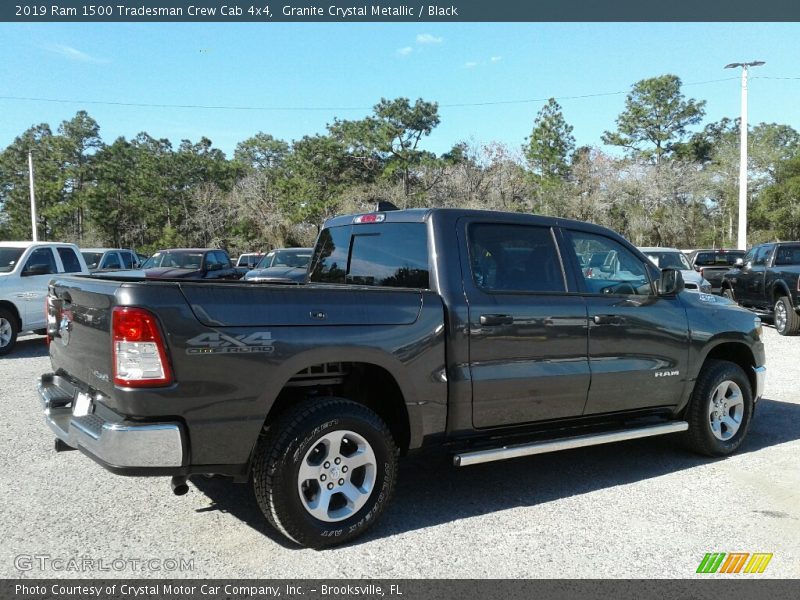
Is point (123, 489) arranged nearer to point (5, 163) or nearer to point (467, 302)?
point (467, 302)

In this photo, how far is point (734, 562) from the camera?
363 centimetres

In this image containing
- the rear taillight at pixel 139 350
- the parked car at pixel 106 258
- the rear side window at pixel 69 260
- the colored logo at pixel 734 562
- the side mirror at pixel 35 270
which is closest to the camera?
the rear taillight at pixel 139 350

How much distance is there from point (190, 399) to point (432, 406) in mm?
1481

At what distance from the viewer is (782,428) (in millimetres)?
6516

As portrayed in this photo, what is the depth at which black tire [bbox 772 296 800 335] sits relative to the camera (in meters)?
13.4

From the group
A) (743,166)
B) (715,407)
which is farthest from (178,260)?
(743,166)

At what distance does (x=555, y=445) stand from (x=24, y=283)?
10.3m

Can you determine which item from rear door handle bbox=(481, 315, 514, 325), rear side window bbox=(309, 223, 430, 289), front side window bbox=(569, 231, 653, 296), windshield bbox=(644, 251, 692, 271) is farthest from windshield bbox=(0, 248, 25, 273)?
windshield bbox=(644, 251, 692, 271)

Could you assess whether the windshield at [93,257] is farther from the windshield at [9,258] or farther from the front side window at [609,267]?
the front side window at [609,267]

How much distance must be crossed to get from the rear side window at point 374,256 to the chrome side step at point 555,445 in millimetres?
1130

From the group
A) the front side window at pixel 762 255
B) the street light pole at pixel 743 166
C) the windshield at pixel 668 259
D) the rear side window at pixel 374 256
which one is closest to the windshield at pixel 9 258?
the rear side window at pixel 374 256

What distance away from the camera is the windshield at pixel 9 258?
11438 mm

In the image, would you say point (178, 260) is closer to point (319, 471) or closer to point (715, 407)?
point (715, 407)

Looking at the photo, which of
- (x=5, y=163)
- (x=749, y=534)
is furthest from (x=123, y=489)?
(x=5, y=163)
